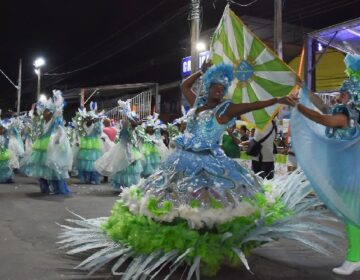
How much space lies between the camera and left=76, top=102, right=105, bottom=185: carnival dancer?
37.0 ft

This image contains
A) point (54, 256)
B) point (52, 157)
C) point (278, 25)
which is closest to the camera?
point (54, 256)

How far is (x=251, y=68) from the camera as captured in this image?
5.59 meters

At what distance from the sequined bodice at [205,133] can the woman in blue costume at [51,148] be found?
5.26m

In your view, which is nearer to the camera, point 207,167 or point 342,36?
point 207,167

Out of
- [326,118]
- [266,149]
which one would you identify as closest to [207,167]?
[326,118]

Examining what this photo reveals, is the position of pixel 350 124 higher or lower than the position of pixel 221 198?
higher

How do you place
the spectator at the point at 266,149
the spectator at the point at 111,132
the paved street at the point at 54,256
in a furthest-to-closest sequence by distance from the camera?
the spectator at the point at 111,132 → the spectator at the point at 266,149 → the paved street at the point at 54,256

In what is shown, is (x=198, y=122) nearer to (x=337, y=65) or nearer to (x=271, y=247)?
(x=271, y=247)

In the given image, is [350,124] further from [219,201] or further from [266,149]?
[266,149]

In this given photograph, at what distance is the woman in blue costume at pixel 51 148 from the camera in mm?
8773

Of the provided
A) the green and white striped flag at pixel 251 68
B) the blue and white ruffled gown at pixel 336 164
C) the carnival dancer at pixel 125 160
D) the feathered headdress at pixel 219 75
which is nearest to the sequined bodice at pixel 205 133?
the feathered headdress at pixel 219 75

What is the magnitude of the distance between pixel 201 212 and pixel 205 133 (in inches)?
29.1

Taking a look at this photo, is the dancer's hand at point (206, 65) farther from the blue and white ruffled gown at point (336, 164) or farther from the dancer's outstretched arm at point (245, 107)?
the blue and white ruffled gown at point (336, 164)

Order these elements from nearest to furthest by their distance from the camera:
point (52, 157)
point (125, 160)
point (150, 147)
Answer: point (52, 157), point (125, 160), point (150, 147)
